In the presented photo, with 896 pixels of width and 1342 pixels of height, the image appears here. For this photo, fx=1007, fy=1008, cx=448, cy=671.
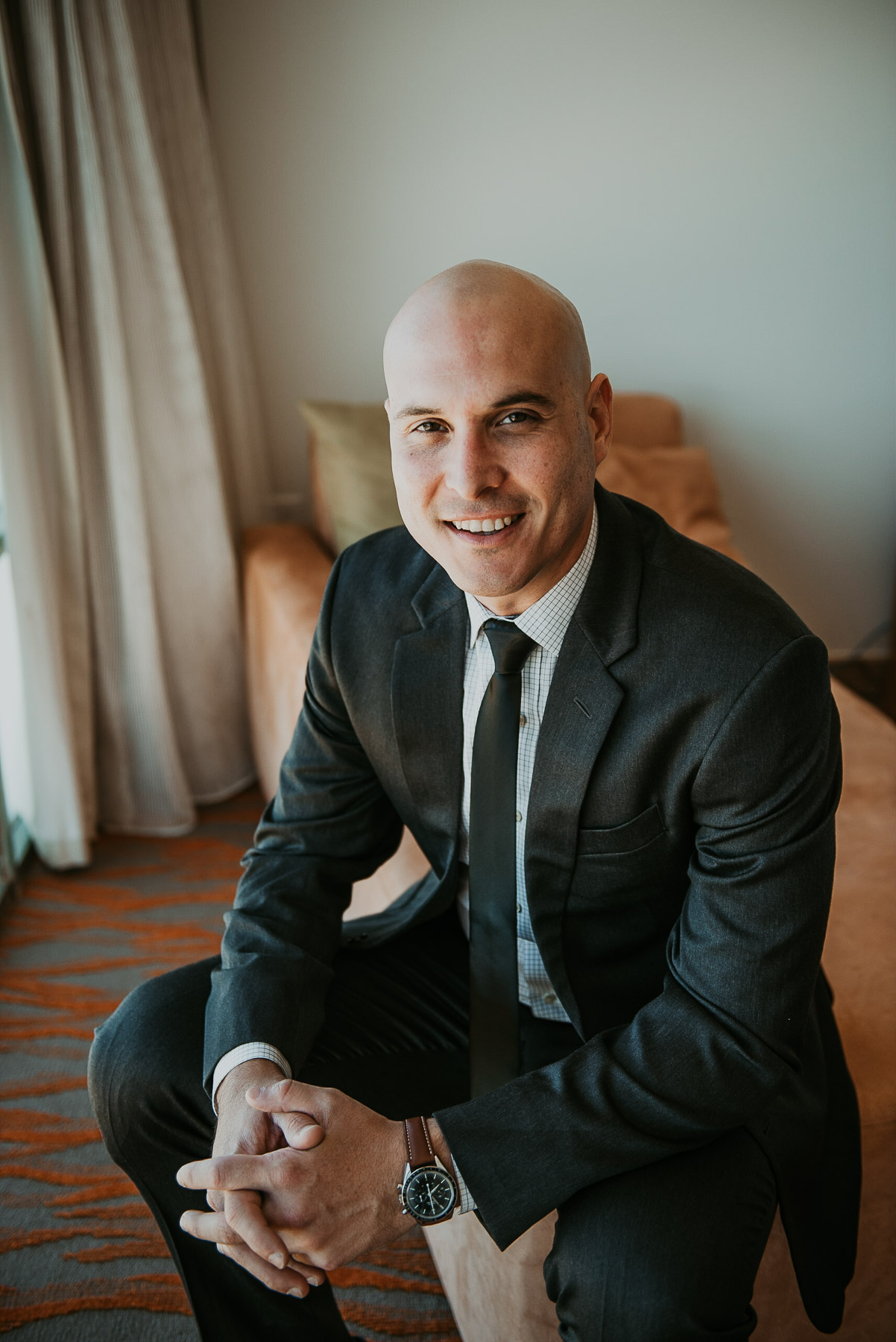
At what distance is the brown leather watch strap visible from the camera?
924 mm

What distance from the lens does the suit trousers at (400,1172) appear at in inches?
33.9

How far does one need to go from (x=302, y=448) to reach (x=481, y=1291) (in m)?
2.09

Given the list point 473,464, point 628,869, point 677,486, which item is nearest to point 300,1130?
point 628,869

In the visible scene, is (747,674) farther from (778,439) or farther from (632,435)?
(778,439)

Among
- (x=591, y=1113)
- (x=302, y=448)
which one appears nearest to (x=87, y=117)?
(x=302, y=448)

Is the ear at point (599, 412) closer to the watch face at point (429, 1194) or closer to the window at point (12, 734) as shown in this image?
the watch face at point (429, 1194)

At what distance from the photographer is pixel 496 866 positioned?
1.08 m

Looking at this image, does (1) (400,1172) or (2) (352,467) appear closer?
(1) (400,1172)

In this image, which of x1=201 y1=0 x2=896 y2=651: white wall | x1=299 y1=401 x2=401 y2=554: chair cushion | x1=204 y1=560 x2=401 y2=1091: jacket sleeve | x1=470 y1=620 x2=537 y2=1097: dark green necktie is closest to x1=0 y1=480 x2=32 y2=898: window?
x1=299 y1=401 x2=401 y2=554: chair cushion

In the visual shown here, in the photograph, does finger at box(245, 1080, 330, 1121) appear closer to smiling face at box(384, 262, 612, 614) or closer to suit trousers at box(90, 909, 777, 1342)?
suit trousers at box(90, 909, 777, 1342)

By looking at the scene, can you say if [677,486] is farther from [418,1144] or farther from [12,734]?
[418,1144]

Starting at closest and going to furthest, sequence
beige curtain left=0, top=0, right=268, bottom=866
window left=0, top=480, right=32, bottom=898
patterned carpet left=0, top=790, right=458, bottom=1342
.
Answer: patterned carpet left=0, top=790, right=458, bottom=1342 < beige curtain left=0, top=0, right=268, bottom=866 < window left=0, top=480, right=32, bottom=898

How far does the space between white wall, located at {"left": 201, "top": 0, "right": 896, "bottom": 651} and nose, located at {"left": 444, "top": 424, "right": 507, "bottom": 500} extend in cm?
177

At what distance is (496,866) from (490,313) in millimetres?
559
